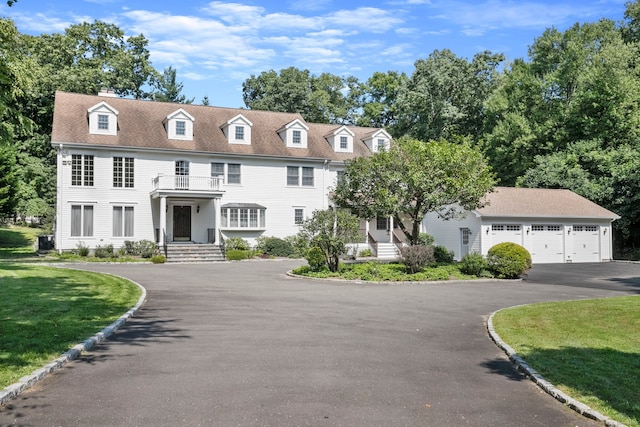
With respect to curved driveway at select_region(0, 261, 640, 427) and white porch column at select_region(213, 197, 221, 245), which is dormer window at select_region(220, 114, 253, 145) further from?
curved driveway at select_region(0, 261, 640, 427)

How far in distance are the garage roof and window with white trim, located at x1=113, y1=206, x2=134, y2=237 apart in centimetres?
2074

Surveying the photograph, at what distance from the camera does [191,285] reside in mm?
17969

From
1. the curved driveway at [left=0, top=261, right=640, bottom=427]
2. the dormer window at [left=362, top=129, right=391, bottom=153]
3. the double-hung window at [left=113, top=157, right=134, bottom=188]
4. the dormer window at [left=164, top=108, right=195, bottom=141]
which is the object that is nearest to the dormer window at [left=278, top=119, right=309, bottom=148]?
the dormer window at [left=362, top=129, right=391, bottom=153]

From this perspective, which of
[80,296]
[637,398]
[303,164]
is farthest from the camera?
[303,164]

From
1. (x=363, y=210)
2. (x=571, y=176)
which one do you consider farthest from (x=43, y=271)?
(x=571, y=176)

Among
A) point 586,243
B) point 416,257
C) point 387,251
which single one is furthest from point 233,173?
point 586,243

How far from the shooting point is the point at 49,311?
11.5 metres

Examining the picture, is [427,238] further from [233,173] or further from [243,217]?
[233,173]

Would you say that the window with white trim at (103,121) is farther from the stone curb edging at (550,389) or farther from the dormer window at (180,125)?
the stone curb edging at (550,389)

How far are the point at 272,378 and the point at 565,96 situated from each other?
44.1 m

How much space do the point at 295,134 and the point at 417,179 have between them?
16575 millimetres

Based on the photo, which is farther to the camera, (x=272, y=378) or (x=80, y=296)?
(x=80, y=296)

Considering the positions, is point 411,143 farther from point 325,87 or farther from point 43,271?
point 325,87

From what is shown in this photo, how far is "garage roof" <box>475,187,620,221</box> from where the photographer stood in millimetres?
32094
